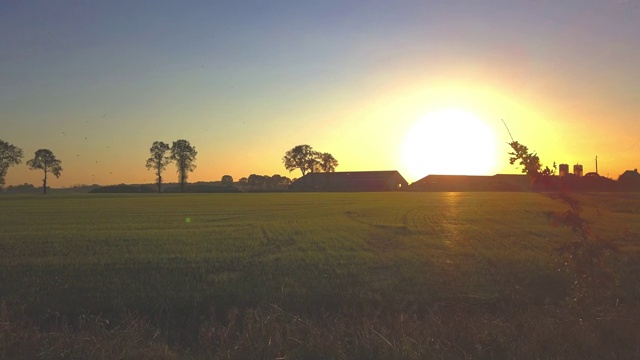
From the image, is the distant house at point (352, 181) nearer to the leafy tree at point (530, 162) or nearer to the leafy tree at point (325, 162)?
the leafy tree at point (325, 162)

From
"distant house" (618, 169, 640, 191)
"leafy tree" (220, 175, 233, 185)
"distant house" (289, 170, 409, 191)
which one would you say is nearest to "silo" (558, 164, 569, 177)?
"distant house" (618, 169, 640, 191)

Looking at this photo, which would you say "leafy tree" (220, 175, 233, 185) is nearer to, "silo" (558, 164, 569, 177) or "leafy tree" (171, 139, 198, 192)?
"leafy tree" (171, 139, 198, 192)

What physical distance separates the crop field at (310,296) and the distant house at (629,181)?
83.4m

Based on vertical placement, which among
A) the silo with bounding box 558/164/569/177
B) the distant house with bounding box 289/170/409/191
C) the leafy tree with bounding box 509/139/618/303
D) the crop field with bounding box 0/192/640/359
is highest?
the distant house with bounding box 289/170/409/191

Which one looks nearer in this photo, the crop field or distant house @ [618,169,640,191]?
the crop field

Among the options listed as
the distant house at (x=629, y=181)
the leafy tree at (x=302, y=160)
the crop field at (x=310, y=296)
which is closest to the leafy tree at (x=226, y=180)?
the leafy tree at (x=302, y=160)

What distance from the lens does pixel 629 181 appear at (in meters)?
103

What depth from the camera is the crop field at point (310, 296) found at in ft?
22.9

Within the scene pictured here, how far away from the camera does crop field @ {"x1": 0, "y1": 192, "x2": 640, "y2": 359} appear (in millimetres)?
6988

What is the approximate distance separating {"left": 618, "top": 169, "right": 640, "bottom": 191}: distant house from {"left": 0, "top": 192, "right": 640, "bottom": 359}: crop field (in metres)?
83.4

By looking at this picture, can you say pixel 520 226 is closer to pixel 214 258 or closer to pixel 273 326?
pixel 214 258

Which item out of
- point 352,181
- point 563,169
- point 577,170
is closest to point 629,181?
point 352,181

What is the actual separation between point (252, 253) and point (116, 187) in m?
126

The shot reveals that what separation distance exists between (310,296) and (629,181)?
11065cm
